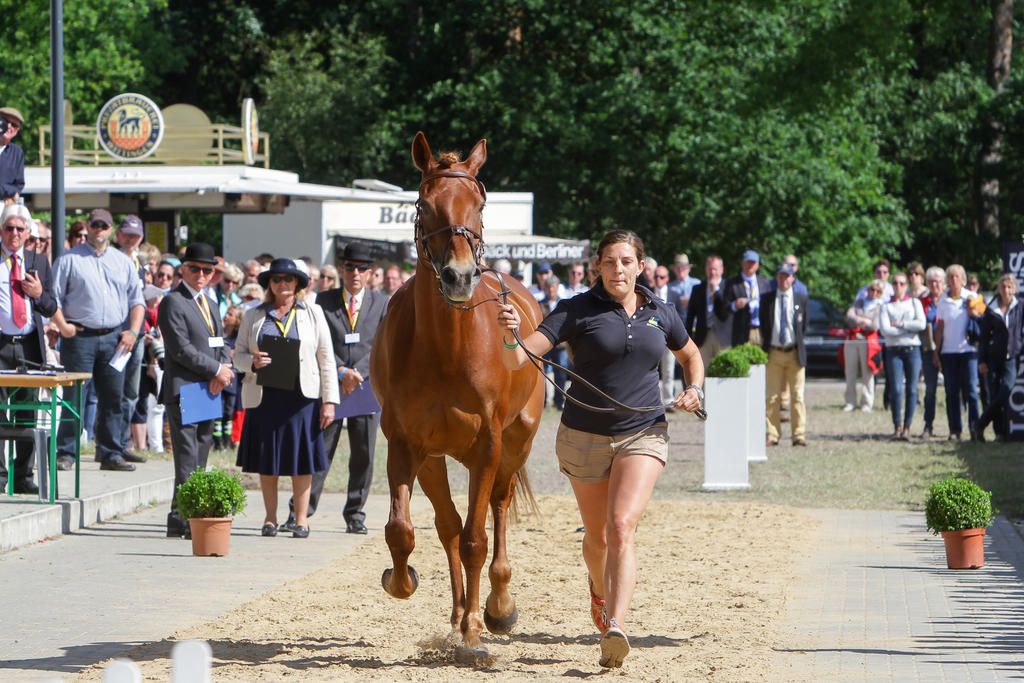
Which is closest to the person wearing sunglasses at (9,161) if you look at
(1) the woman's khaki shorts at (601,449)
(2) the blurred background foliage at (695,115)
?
(1) the woman's khaki shorts at (601,449)

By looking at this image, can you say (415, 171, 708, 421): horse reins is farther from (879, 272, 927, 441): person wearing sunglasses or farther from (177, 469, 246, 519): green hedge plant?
(879, 272, 927, 441): person wearing sunglasses

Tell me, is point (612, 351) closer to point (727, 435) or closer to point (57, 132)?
point (727, 435)

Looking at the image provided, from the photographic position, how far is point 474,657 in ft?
22.8

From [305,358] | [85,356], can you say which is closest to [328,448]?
[305,358]

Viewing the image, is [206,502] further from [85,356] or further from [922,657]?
[922,657]

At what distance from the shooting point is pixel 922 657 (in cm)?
705

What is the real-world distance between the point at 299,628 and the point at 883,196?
29.9 metres

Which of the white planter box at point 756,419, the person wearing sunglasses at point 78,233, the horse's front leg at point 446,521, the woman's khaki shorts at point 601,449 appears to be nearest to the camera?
the woman's khaki shorts at point 601,449

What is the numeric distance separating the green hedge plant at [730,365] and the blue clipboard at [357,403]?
438cm

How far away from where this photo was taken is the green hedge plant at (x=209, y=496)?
10117 millimetres

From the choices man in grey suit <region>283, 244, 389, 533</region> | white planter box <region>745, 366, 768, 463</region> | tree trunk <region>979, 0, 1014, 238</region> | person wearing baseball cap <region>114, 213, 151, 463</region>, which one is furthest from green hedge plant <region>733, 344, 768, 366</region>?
tree trunk <region>979, 0, 1014, 238</region>

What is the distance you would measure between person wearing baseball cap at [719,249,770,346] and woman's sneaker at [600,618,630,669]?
11593mm

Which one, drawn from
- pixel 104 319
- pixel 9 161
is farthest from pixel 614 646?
pixel 9 161

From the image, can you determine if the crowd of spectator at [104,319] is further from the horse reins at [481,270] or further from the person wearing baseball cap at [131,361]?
the horse reins at [481,270]
